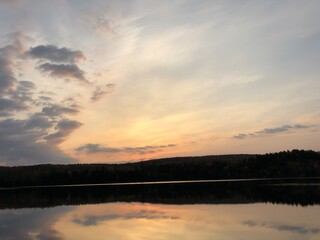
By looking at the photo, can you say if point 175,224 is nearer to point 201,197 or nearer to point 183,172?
point 201,197

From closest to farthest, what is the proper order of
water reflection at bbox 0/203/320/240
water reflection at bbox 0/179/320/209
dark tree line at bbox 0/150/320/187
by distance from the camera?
water reflection at bbox 0/203/320/240, water reflection at bbox 0/179/320/209, dark tree line at bbox 0/150/320/187

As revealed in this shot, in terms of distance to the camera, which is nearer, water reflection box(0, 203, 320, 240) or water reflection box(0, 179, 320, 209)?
water reflection box(0, 203, 320, 240)

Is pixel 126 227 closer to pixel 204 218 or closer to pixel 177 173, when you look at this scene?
pixel 204 218

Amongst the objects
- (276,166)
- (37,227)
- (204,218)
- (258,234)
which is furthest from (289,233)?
(276,166)

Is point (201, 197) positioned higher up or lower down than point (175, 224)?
higher up

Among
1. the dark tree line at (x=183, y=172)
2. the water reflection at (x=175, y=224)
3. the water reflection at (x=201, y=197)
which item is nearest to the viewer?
the water reflection at (x=175, y=224)

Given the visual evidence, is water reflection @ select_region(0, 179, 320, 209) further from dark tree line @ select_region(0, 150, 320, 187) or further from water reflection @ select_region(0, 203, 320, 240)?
dark tree line @ select_region(0, 150, 320, 187)

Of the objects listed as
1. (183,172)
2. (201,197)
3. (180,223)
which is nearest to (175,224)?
(180,223)

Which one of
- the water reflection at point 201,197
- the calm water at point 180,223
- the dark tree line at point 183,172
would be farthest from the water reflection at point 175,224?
the dark tree line at point 183,172

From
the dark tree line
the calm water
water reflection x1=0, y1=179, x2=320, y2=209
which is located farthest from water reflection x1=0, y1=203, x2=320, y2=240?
the dark tree line

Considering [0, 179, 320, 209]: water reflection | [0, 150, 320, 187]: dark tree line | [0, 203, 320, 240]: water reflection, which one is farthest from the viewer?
[0, 150, 320, 187]: dark tree line

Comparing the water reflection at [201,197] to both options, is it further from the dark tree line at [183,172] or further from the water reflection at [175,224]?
the dark tree line at [183,172]

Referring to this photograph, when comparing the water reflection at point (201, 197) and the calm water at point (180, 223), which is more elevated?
the water reflection at point (201, 197)

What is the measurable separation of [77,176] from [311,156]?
204 ft
